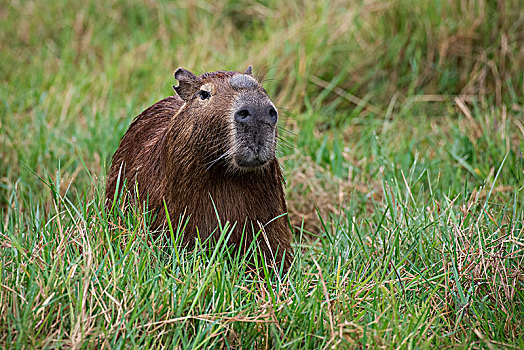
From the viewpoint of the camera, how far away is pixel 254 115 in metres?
2.73

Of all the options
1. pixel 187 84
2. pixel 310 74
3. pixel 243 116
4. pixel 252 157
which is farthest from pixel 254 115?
pixel 310 74

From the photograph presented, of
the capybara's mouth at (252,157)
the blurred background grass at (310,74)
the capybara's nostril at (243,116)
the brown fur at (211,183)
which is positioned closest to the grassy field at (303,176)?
the blurred background grass at (310,74)

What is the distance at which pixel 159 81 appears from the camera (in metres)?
5.57

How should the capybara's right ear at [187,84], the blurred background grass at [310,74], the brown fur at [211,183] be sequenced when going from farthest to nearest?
the blurred background grass at [310,74]
the capybara's right ear at [187,84]
the brown fur at [211,183]

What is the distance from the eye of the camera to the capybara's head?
2.73 metres

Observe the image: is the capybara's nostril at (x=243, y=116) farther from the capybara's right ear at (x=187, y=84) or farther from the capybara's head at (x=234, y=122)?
the capybara's right ear at (x=187, y=84)

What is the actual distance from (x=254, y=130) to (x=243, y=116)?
70 mm

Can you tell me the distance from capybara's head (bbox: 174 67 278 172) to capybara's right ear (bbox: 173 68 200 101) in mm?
70

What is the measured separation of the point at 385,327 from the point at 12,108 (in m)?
3.57

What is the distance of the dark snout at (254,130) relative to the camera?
8.95ft

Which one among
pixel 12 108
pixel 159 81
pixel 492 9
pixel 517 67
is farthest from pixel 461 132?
pixel 12 108

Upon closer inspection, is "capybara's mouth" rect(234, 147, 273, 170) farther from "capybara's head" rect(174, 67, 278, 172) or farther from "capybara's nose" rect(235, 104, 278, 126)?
"capybara's nose" rect(235, 104, 278, 126)

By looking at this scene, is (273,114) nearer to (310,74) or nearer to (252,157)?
(252,157)

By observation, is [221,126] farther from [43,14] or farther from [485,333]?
[43,14]
